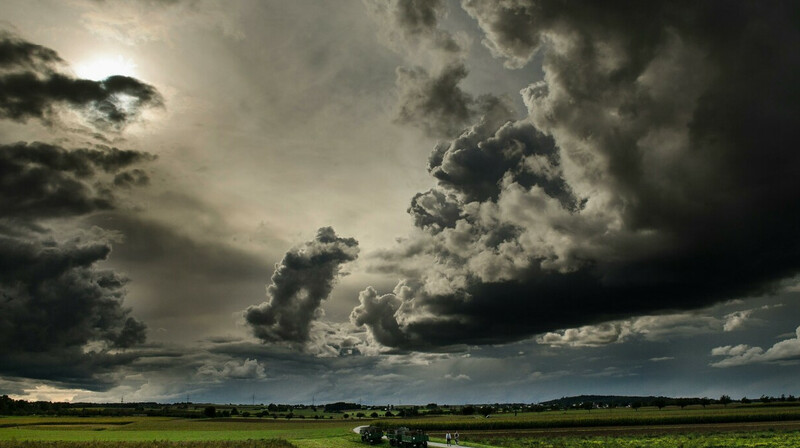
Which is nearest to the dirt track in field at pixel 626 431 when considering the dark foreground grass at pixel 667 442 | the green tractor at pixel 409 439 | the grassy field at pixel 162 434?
the dark foreground grass at pixel 667 442

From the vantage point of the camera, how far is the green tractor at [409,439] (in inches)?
2734

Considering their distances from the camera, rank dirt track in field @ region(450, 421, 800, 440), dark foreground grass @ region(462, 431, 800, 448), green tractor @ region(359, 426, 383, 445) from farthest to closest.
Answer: dirt track in field @ region(450, 421, 800, 440)
green tractor @ region(359, 426, 383, 445)
dark foreground grass @ region(462, 431, 800, 448)

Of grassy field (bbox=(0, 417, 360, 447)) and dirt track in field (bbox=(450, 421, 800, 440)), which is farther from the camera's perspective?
dirt track in field (bbox=(450, 421, 800, 440))

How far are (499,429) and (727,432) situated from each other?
43.8 m

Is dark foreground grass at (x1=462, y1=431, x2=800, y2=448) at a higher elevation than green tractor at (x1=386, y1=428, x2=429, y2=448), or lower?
lower

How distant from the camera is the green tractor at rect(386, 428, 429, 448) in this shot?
228 ft

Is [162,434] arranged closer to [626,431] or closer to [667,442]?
[626,431]

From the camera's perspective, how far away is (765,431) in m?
93.2

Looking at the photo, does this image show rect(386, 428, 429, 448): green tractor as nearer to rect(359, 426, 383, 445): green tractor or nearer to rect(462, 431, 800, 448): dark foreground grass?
rect(359, 426, 383, 445): green tractor

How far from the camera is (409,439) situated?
71.6 meters

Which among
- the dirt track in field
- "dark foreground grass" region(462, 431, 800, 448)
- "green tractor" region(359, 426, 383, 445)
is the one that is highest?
"green tractor" region(359, 426, 383, 445)

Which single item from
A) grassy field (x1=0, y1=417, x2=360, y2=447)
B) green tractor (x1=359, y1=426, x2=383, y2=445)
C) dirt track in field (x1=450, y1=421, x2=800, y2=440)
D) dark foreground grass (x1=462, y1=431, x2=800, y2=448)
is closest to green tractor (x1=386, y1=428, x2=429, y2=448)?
green tractor (x1=359, y1=426, x2=383, y2=445)

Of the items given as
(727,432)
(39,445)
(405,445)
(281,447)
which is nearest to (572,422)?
(727,432)

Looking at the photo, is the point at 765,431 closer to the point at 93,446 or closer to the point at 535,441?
the point at 535,441
